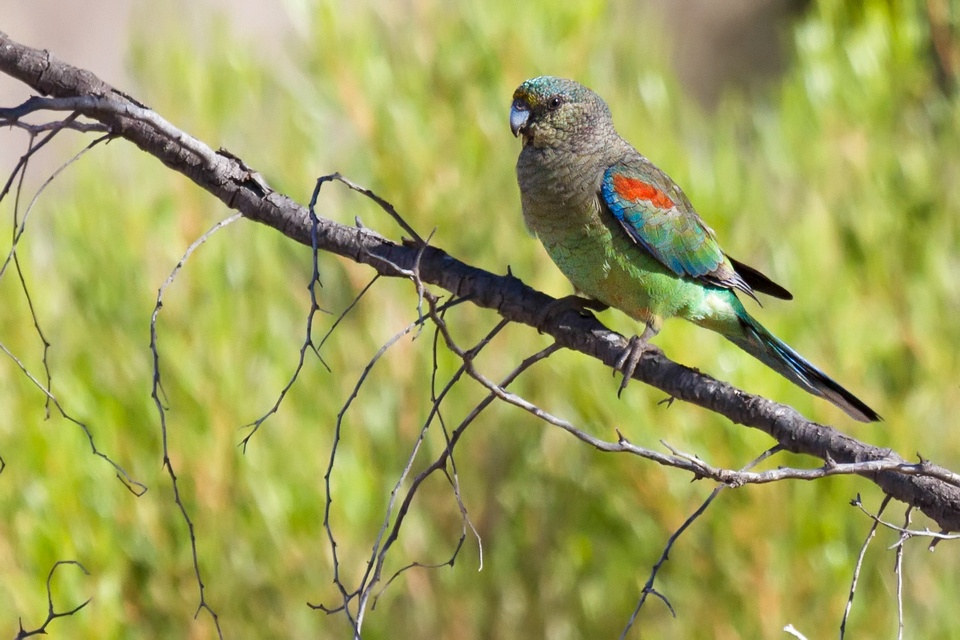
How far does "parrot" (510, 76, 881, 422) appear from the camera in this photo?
2.36 meters

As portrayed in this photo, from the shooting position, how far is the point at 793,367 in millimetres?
2277

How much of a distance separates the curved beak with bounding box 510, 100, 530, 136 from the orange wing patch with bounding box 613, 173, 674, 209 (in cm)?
31

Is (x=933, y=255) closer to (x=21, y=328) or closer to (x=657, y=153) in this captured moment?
(x=657, y=153)

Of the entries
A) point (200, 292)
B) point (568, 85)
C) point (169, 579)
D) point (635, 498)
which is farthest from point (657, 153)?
point (169, 579)

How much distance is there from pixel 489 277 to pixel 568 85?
3.52 ft

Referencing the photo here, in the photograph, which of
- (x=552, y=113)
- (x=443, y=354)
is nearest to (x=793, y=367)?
(x=552, y=113)

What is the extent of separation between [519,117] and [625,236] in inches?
18.2

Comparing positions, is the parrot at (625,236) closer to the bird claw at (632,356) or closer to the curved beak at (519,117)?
the curved beak at (519,117)

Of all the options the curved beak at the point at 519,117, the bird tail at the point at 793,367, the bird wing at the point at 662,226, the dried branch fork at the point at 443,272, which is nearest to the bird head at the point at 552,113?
the curved beak at the point at 519,117

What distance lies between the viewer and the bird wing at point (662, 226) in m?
2.39

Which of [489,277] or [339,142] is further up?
[339,142]

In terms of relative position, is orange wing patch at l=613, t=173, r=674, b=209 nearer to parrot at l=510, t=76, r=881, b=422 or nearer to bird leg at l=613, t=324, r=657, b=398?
parrot at l=510, t=76, r=881, b=422

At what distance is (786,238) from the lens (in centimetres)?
332

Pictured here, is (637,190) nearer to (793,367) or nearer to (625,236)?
(625,236)
